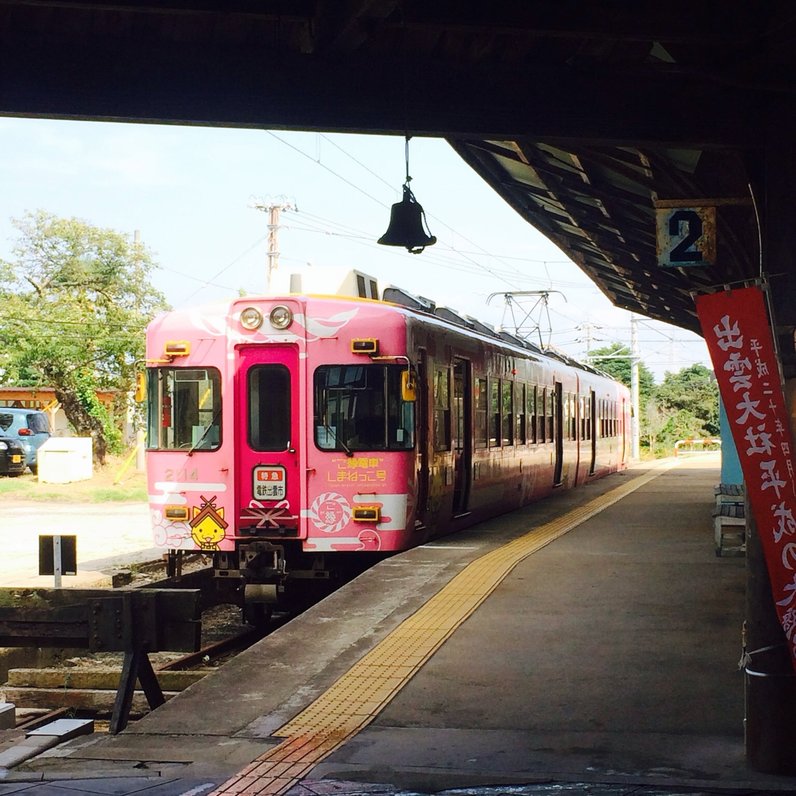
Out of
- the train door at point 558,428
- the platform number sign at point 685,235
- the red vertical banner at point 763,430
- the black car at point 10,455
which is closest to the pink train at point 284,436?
the platform number sign at point 685,235

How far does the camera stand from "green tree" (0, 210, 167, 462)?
31297mm

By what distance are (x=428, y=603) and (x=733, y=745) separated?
3308 mm

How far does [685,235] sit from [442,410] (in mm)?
5367

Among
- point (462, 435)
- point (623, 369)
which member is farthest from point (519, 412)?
point (623, 369)

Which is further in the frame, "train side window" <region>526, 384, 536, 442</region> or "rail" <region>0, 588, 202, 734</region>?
"train side window" <region>526, 384, 536, 442</region>

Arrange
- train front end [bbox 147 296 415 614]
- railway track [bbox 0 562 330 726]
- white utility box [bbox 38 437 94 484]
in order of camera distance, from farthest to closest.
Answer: white utility box [bbox 38 437 94 484]
train front end [bbox 147 296 415 614]
railway track [bbox 0 562 330 726]

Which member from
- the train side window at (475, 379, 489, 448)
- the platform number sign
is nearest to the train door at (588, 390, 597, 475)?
the train side window at (475, 379, 489, 448)

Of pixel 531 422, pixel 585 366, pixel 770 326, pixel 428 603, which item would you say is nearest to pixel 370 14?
pixel 770 326

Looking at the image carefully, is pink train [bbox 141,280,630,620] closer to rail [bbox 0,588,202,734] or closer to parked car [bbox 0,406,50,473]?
rail [bbox 0,588,202,734]

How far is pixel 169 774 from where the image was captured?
4.76 m

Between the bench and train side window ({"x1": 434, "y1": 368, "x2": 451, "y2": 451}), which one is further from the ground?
train side window ({"x1": 434, "y1": 368, "x2": 451, "y2": 451})

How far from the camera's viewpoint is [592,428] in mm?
24312

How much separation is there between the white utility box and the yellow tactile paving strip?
21024mm

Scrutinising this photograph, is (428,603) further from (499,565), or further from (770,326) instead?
(770,326)
